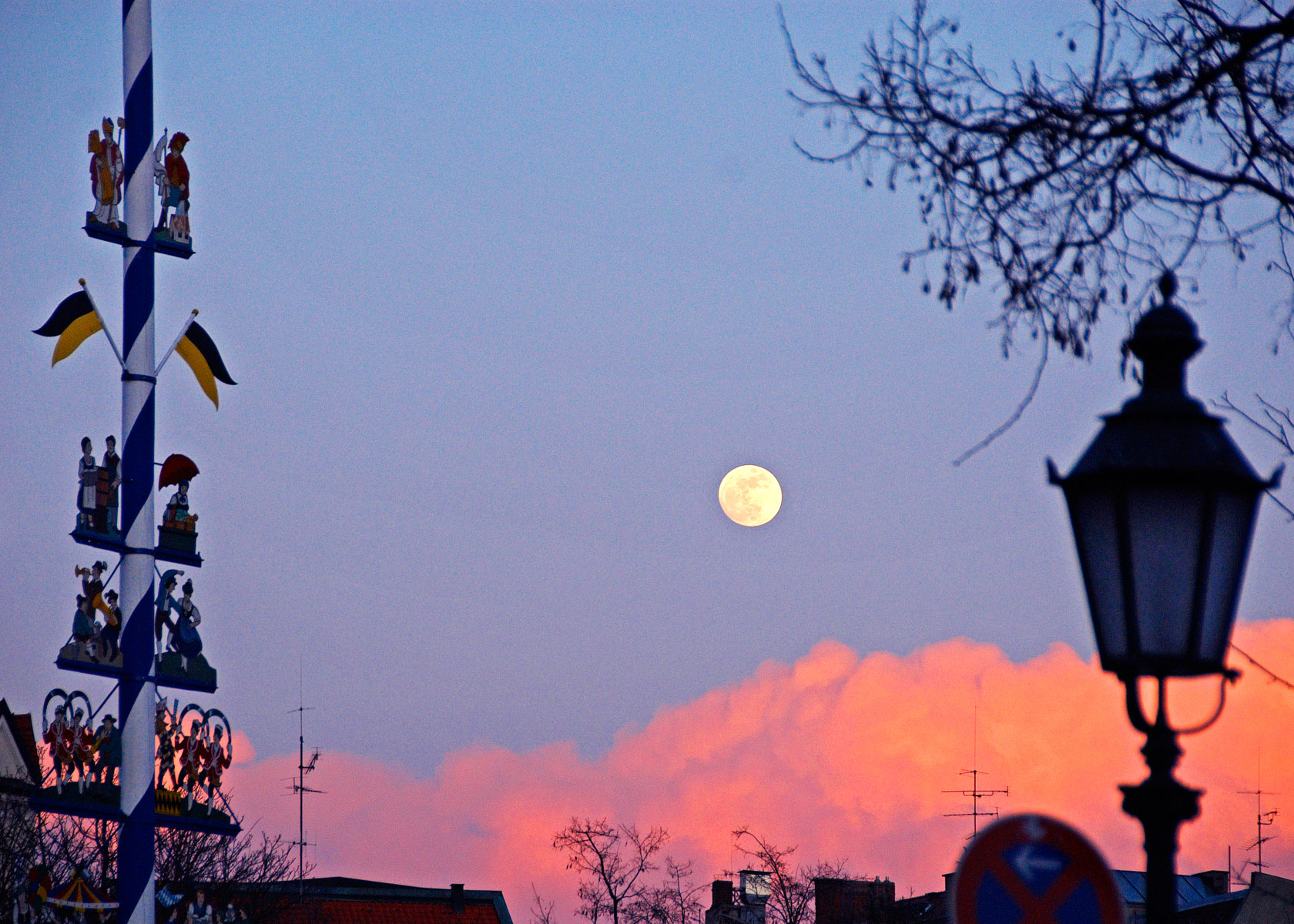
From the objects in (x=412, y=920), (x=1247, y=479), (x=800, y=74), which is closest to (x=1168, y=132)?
(x=800, y=74)

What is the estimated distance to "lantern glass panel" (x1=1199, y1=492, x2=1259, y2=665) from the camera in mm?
4844

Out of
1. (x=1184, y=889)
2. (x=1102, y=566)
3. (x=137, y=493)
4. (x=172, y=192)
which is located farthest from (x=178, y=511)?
(x=1184, y=889)

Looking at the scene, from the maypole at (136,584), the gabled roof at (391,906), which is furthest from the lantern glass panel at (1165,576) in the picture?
the gabled roof at (391,906)

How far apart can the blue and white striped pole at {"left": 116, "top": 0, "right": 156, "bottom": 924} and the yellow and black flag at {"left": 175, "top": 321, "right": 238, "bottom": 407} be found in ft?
2.24

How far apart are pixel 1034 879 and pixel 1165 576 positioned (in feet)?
3.08

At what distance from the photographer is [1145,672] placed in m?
4.85

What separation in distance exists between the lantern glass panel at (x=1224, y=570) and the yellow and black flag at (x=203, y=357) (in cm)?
1484

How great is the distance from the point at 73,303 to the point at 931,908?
57.4 metres

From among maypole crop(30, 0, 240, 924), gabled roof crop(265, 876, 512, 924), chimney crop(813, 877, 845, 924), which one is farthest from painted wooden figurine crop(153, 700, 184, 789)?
chimney crop(813, 877, 845, 924)

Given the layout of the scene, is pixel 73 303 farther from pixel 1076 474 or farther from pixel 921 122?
pixel 1076 474

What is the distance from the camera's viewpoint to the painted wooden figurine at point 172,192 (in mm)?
17906

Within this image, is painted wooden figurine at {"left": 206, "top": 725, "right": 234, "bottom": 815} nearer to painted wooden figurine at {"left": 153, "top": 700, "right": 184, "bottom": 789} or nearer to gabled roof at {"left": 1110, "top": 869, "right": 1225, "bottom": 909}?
painted wooden figurine at {"left": 153, "top": 700, "right": 184, "bottom": 789}

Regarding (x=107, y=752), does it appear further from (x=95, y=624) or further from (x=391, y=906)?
(x=391, y=906)

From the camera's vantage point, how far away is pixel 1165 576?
483cm
